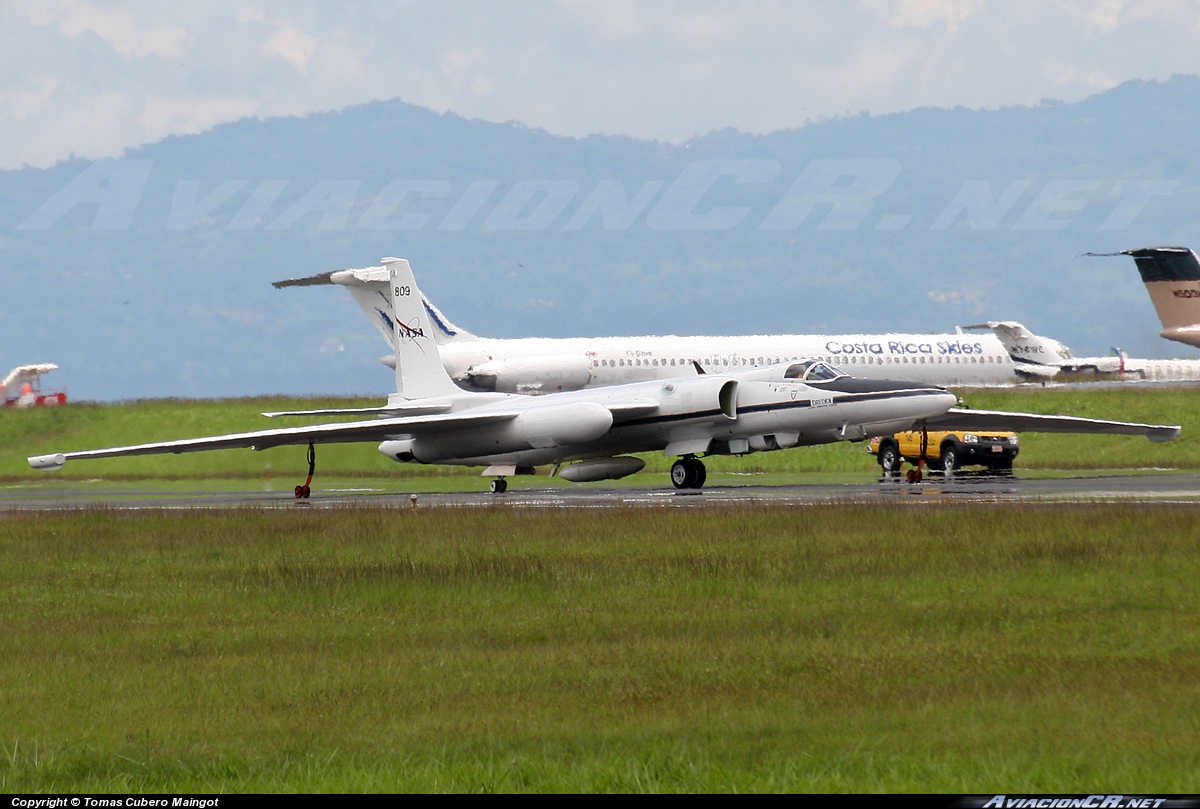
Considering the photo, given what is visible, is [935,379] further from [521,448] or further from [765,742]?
[765,742]

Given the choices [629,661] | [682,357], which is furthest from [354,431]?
[682,357]

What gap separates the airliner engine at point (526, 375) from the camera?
5869cm

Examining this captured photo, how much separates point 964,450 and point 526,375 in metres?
25.2

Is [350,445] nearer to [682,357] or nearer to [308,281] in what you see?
[308,281]

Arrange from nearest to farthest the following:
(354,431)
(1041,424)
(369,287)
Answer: (1041,424) < (354,431) < (369,287)

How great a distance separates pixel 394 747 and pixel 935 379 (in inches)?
2198

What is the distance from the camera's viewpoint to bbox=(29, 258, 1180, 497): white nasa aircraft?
97.1 feet

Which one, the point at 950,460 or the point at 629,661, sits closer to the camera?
the point at 629,661

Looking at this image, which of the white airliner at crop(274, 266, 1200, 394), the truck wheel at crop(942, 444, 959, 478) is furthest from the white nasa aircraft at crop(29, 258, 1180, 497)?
the white airliner at crop(274, 266, 1200, 394)

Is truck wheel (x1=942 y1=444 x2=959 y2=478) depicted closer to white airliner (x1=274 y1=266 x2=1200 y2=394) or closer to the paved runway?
the paved runway

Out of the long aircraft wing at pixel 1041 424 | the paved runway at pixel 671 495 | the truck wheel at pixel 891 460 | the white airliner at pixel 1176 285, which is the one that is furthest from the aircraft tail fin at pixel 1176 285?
the long aircraft wing at pixel 1041 424

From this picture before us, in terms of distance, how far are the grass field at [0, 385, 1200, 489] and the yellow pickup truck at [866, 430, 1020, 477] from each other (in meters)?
2.78

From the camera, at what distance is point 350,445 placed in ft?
151

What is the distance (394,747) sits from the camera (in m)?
8.30
